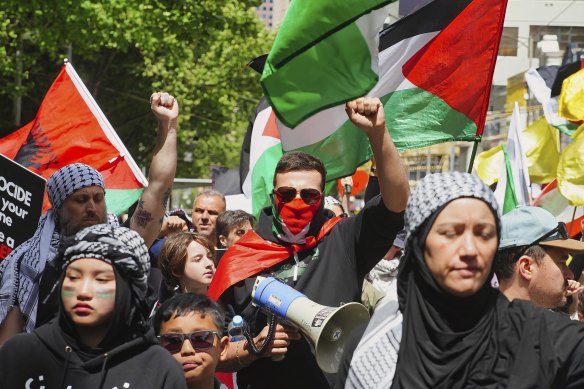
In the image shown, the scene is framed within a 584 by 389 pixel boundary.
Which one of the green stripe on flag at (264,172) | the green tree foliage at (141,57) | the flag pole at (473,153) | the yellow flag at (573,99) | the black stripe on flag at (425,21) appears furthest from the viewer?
the green tree foliage at (141,57)

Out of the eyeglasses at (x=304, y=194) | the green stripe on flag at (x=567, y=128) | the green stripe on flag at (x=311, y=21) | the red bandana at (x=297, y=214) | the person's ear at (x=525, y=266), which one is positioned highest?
the green stripe on flag at (x=311, y=21)

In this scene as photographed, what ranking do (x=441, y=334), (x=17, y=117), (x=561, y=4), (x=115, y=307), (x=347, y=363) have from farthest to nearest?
(x=561, y=4), (x=17, y=117), (x=115, y=307), (x=347, y=363), (x=441, y=334)

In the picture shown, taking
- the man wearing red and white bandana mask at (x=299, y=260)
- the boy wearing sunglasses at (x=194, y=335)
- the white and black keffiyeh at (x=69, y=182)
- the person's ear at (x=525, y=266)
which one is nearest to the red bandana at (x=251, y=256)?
the man wearing red and white bandana mask at (x=299, y=260)

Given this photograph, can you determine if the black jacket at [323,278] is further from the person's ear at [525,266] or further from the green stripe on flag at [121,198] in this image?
the green stripe on flag at [121,198]

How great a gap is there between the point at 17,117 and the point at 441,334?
76.5ft

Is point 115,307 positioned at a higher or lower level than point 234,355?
higher

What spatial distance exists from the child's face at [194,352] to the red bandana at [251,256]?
0.30 m

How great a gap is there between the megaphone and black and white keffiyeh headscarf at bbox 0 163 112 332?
3.12ft

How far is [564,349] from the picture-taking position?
3.15m

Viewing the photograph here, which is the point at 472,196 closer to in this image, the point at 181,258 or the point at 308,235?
the point at 308,235

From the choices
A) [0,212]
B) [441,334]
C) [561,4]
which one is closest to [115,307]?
[441,334]

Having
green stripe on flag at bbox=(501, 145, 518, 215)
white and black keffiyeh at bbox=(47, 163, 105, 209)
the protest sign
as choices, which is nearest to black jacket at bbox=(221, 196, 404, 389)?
white and black keffiyeh at bbox=(47, 163, 105, 209)

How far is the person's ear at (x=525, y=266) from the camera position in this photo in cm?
428

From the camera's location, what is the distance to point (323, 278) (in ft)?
14.8
